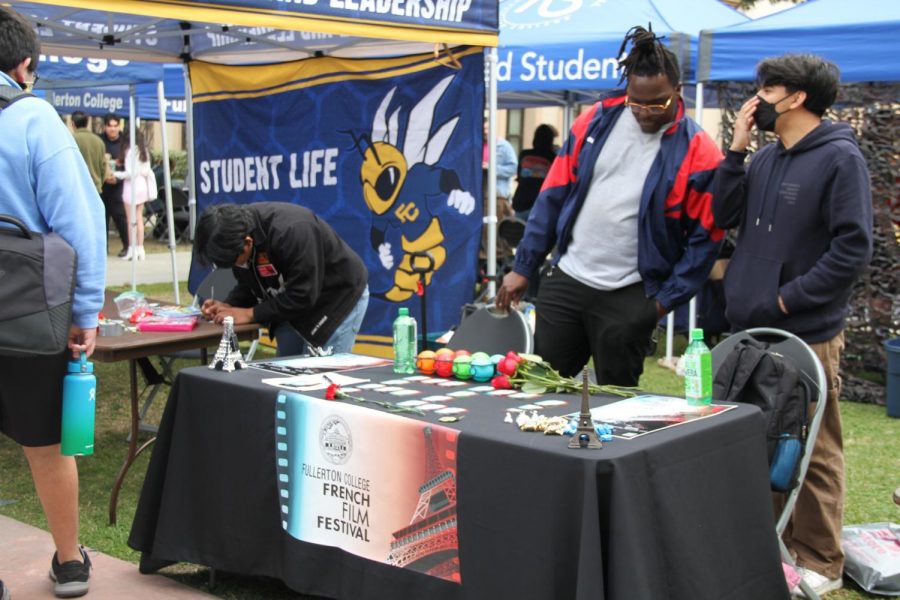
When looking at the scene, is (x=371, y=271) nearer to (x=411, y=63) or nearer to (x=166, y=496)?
(x=411, y=63)

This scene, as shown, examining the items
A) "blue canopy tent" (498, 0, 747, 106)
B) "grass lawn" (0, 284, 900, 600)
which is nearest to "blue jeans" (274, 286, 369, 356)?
"grass lawn" (0, 284, 900, 600)

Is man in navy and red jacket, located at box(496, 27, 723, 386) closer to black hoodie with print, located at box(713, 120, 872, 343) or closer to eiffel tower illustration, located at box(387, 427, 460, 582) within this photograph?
black hoodie with print, located at box(713, 120, 872, 343)

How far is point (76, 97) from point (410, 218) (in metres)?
8.02

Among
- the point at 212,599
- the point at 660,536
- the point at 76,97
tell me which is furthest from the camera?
the point at 76,97

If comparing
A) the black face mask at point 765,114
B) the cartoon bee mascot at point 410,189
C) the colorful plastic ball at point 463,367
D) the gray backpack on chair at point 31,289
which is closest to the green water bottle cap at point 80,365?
the gray backpack on chair at point 31,289

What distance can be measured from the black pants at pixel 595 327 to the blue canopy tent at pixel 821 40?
3.25 m

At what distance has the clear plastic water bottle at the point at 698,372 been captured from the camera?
9.76 ft

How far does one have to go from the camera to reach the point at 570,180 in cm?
407

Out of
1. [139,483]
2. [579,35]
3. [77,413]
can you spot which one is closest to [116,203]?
[579,35]

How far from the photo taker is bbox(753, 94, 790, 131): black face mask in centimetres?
351

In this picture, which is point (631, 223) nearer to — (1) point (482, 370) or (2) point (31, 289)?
(1) point (482, 370)

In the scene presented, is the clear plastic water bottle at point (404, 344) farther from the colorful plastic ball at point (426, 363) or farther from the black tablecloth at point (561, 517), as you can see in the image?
the black tablecloth at point (561, 517)

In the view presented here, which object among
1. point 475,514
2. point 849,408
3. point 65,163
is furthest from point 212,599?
point 849,408

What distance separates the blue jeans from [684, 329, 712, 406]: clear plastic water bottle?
2.16 metres
